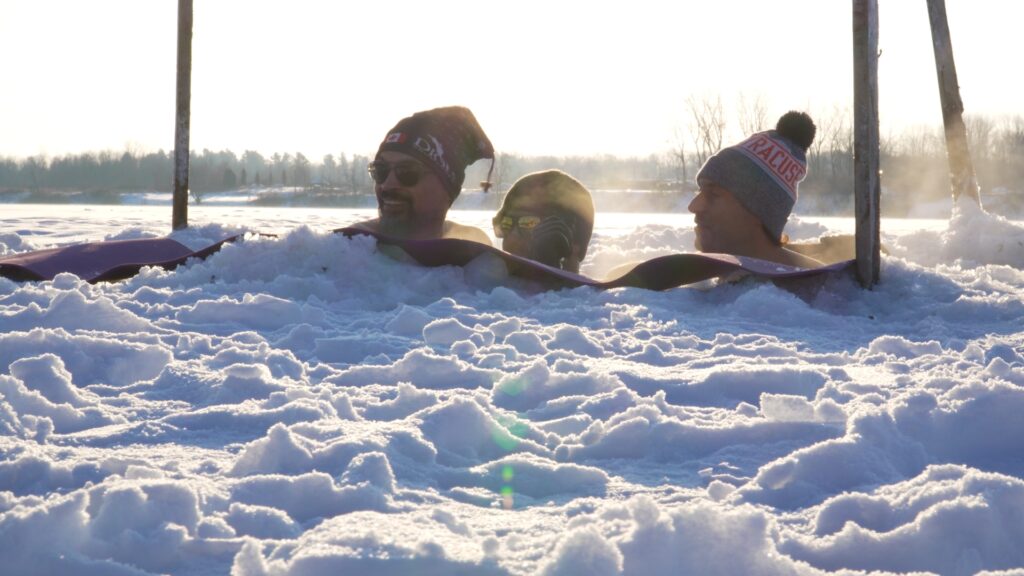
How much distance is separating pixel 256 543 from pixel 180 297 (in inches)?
113

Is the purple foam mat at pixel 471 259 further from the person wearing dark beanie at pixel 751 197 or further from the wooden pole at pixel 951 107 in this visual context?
the wooden pole at pixel 951 107

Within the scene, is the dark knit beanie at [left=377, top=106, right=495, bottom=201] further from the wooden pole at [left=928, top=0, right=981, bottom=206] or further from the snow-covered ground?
the wooden pole at [left=928, top=0, right=981, bottom=206]

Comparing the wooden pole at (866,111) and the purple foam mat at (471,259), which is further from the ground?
the wooden pole at (866,111)

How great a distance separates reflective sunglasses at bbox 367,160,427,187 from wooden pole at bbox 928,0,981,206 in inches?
167

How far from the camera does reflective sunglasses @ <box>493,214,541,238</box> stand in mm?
5496

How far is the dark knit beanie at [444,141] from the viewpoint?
538 centimetres

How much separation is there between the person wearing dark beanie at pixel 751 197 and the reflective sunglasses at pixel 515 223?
93 cm

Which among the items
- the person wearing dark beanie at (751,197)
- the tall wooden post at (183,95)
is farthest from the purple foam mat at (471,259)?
the tall wooden post at (183,95)

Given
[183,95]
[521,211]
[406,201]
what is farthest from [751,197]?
[183,95]

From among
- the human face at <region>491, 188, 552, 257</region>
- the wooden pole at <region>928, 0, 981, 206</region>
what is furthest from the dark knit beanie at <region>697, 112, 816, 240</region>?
the wooden pole at <region>928, 0, 981, 206</region>

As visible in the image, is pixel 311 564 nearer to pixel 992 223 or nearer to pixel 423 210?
pixel 423 210

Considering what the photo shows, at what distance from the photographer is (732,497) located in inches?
66.2

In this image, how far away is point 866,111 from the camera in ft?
13.2

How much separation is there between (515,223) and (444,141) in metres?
0.65
